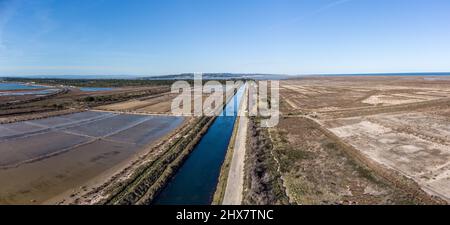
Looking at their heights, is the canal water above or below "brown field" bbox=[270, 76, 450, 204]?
→ below

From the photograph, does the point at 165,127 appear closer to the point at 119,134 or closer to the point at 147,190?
the point at 119,134

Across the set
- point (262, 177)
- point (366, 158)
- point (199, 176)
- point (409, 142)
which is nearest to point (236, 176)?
point (262, 177)

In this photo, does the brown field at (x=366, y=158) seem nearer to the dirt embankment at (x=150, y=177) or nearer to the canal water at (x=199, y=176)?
the canal water at (x=199, y=176)

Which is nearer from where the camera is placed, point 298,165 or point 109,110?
point 298,165

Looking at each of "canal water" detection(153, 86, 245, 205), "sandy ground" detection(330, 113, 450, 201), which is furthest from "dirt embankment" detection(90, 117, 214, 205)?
"sandy ground" detection(330, 113, 450, 201)

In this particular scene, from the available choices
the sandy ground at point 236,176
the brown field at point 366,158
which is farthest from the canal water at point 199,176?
the brown field at point 366,158

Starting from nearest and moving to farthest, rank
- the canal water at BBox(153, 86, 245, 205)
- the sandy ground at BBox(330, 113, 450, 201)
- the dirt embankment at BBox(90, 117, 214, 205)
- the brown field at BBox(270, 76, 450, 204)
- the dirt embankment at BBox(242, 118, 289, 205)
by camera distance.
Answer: the dirt embankment at BBox(242, 118, 289, 205) → the brown field at BBox(270, 76, 450, 204) → the dirt embankment at BBox(90, 117, 214, 205) → the canal water at BBox(153, 86, 245, 205) → the sandy ground at BBox(330, 113, 450, 201)

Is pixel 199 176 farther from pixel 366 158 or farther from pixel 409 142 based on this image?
pixel 409 142

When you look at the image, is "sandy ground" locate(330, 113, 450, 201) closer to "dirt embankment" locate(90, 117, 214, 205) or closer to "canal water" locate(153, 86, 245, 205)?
"canal water" locate(153, 86, 245, 205)
